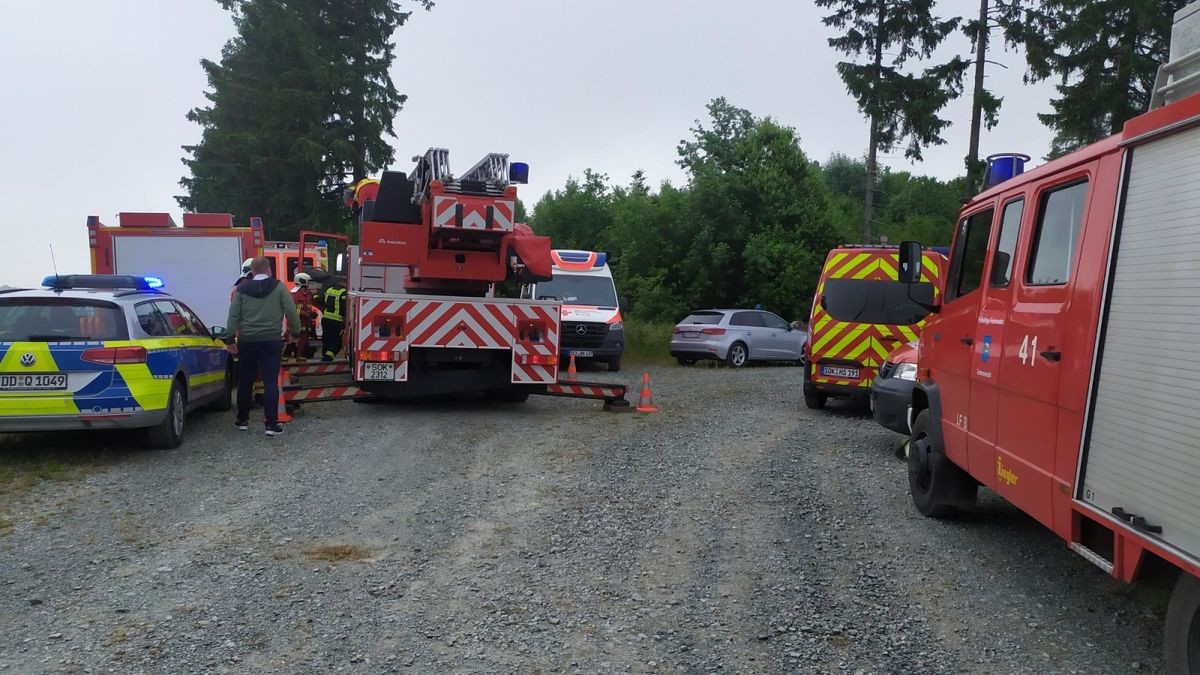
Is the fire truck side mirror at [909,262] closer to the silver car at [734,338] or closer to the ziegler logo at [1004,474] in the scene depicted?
the ziegler logo at [1004,474]

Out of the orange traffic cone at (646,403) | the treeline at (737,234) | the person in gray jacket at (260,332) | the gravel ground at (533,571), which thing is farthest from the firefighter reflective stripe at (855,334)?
the treeline at (737,234)

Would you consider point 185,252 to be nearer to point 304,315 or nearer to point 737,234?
point 304,315

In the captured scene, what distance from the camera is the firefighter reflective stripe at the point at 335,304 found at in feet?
46.7

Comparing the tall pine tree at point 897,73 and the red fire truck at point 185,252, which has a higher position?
the tall pine tree at point 897,73

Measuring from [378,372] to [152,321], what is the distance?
2.64 meters

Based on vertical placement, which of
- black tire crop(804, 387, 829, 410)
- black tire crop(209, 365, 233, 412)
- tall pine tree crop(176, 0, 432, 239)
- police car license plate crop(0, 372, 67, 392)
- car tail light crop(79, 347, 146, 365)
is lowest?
black tire crop(209, 365, 233, 412)

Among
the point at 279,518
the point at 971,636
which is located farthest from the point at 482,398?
the point at 971,636

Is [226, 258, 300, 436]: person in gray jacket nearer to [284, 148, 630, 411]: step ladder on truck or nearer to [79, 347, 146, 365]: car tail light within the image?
[284, 148, 630, 411]: step ladder on truck

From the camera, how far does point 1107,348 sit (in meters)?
3.75

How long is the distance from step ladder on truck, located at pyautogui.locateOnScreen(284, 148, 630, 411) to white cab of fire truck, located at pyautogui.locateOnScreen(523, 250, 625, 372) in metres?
5.89

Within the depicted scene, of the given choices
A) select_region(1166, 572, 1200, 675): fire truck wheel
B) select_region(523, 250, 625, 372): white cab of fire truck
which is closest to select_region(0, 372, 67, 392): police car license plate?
select_region(1166, 572, 1200, 675): fire truck wheel

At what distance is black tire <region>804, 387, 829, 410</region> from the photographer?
12542 millimetres

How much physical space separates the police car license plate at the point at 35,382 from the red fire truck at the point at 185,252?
7899mm

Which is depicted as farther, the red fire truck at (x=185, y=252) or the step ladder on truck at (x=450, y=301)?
the red fire truck at (x=185, y=252)
